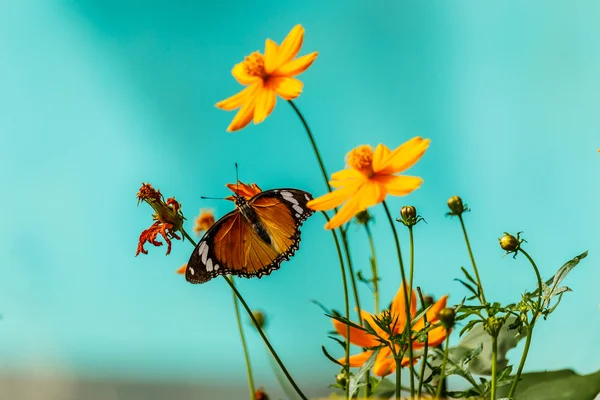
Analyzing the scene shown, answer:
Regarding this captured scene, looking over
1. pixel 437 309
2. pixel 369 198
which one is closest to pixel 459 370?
pixel 437 309

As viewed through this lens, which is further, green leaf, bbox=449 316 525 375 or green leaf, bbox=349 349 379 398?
green leaf, bbox=449 316 525 375

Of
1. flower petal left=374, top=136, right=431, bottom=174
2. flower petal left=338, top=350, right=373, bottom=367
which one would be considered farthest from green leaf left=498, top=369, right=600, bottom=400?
flower petal left=374, top=136, right=431, bottom=174

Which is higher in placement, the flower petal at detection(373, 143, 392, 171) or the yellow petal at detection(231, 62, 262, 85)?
the yellow petal at detection(231, 62, 262, 85)

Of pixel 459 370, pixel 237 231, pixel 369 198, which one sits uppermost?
pixel 237 231

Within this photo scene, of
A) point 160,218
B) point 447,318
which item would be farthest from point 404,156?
point 160,218

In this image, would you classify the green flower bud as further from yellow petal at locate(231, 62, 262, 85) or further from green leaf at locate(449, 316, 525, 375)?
yellow petal at locate(231, 62, 262, 85)

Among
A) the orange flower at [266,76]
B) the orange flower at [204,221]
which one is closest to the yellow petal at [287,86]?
the orange flower at [266,76]

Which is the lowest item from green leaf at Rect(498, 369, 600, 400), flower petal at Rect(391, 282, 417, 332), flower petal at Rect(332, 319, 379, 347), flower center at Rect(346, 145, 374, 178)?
green leaf at Rect(498, 369, 600, 400)

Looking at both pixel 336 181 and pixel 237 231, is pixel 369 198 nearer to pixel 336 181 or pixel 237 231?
pixel 336 181
